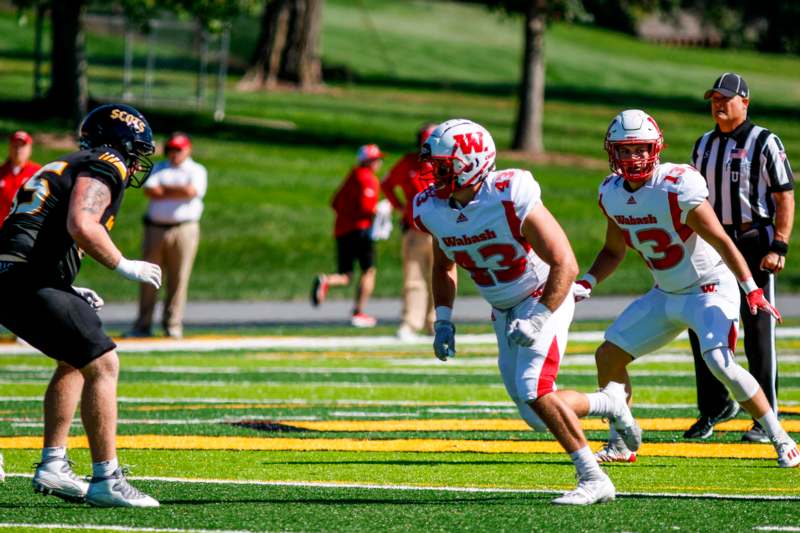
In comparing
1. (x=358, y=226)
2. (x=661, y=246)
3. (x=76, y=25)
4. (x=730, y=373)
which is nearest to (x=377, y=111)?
(x=76, y=25)

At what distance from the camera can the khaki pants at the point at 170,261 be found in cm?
1485

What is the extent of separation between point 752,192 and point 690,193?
1407mm

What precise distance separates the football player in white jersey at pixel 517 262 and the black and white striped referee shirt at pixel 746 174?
2.21 metres

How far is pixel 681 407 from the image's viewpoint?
1025 cm

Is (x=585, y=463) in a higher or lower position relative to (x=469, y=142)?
lower

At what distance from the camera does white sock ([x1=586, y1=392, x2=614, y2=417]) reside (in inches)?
259

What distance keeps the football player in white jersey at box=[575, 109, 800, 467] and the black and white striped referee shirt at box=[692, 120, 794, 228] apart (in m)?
0.94

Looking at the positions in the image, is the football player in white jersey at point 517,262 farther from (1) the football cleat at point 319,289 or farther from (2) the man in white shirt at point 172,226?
(1) the football cleat at point 319,289

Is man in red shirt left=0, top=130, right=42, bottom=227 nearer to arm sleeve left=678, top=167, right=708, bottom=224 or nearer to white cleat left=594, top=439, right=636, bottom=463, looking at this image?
white cleat left=594, top=439, right=636, bottom=463

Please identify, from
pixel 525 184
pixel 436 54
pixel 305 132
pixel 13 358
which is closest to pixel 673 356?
pixel 13 358

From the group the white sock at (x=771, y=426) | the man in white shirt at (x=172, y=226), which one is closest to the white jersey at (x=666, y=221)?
the white sock at (x=771, y=426)

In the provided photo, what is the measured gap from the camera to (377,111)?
3719 centimetres

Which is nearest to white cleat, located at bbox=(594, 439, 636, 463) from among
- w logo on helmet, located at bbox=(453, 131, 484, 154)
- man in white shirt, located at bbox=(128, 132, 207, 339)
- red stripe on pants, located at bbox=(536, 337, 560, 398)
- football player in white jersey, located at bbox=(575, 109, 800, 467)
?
football player in white jersey, located at bbox=(575, 109, 800, 467)

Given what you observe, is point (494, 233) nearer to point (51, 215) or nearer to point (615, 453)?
point (615, 453)
